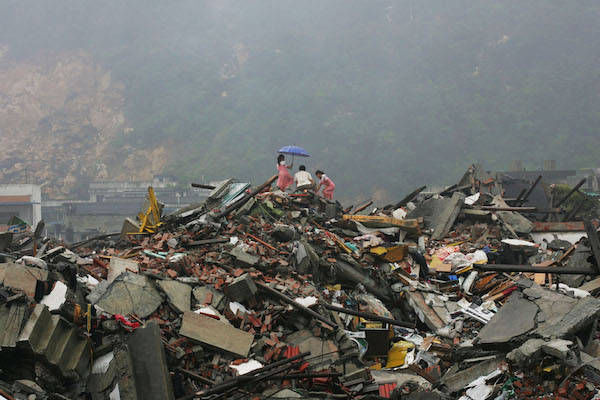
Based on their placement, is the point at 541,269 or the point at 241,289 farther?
the point at 241,289

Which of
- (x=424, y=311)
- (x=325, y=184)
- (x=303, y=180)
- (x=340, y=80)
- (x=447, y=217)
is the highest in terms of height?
(x=340, y=80)

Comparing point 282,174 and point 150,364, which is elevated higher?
point 282,174

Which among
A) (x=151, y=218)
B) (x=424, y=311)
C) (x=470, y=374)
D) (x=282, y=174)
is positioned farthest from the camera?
(x=282, y=174)

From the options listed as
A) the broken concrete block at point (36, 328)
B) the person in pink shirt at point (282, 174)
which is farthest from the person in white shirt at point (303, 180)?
the broken concrete block at point (36, 328)

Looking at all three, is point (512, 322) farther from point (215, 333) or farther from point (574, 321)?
point (215, 333)

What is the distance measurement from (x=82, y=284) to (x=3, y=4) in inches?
4295

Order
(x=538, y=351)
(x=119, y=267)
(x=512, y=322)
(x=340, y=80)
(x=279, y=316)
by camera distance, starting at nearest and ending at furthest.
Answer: (x=538, y=351), (x=512, y=322), (x=279, y=316), (x=119, y=267), (x=340, y=80)

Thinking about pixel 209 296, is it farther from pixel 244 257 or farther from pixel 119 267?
pixel 119 267

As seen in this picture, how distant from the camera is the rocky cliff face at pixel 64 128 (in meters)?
71.4

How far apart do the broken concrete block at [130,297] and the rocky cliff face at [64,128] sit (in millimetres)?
66575

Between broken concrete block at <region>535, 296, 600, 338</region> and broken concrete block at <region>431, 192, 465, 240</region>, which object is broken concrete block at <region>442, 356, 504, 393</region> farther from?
broken concrete block at <region>431, 192, 465, 240</region>

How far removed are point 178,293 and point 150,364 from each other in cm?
158

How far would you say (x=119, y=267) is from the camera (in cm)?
716

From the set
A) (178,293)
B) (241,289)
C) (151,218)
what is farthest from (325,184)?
(178,293)
